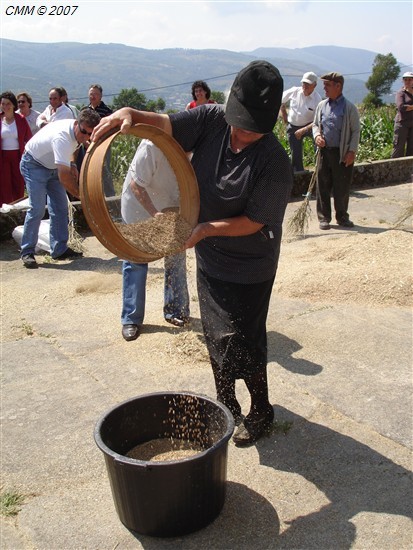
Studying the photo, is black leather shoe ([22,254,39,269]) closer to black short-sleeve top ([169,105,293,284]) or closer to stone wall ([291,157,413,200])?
black short-sleeve top ([169,105,293,284])

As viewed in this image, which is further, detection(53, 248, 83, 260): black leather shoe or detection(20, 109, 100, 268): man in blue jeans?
detection(53, 248, 83, 260): black leather shoe

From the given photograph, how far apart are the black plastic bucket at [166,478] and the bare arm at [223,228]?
84cm

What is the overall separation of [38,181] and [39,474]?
4.69m

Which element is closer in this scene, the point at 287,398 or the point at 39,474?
the point at 39,474

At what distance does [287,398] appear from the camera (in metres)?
4.38

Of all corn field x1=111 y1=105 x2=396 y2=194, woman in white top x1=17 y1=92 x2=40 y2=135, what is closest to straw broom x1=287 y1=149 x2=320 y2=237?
woman in white top x1=17 y1=92 x2=40 y2=135

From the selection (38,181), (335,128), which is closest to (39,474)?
(38,181)

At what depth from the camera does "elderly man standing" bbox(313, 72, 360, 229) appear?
866 centimetres

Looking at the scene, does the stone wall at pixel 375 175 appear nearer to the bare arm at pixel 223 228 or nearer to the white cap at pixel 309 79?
the white cap at pixel 309 79

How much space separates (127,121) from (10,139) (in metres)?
6.74

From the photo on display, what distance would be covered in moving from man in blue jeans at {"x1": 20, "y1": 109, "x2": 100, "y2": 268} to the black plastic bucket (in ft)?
12.5

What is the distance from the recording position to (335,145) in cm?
881

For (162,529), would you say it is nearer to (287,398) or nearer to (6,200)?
(287,398)

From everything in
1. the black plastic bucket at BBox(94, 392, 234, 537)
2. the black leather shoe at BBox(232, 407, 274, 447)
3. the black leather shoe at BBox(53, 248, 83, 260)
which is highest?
the black plastic bucket at BBox(94, 392, 234, 537)
